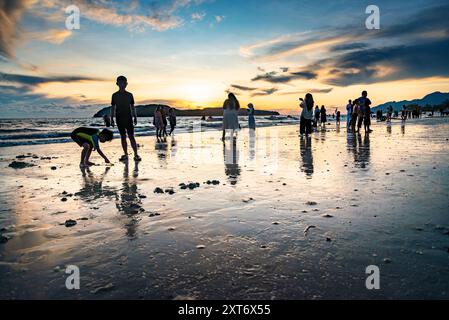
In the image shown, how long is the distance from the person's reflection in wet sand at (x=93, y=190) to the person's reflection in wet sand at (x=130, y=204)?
0.23 meters

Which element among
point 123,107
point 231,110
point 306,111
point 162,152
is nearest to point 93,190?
point 123,107

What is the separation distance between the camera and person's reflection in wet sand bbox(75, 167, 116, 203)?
16.6 ft

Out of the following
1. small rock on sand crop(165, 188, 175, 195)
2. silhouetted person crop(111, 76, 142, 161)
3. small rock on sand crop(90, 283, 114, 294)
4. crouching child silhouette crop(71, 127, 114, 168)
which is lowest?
small rock on sand crop(90, 283, 114, 294)

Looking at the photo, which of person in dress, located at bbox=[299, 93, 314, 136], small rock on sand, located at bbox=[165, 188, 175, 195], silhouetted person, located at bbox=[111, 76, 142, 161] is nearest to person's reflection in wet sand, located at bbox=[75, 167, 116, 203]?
small rock on sand, located at bbox=[165, 188, 175, 195]

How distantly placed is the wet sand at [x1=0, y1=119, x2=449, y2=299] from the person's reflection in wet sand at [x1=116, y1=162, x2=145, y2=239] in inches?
0.7

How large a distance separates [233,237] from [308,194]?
6.99 feet

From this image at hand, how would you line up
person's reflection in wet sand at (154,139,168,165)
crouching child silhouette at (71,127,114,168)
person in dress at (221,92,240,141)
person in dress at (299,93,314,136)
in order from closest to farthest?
1. crouching child silhouette at (71,127,114,168)
2. person's reflection in wet sand at (154,139,168,165)
3. person in dress at (221,92,240,141)
4. person in dress at (299,93,314,136)

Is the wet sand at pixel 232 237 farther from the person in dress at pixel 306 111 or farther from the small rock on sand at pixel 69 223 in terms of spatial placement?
the person in dress at pixel 306 111

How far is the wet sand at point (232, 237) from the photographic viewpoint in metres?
2.24

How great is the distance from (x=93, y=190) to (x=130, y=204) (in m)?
1.41

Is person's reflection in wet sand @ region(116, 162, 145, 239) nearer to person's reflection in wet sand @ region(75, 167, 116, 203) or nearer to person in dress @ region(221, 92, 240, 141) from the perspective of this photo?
person's reflection in wet sand @ region(75, 167, 116, 203)

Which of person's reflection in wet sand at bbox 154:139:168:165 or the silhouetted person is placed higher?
the silhouetted person

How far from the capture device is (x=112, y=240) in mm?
3178

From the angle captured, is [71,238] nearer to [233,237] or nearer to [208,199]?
[233,237]
